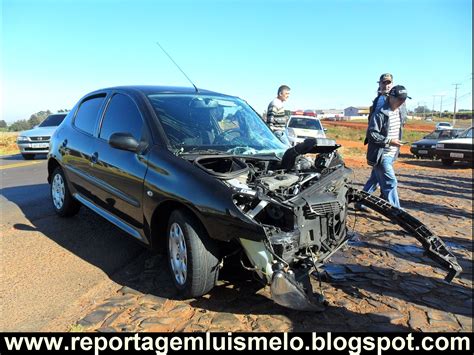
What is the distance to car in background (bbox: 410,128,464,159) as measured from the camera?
64.8 feet

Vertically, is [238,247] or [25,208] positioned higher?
[238,247]

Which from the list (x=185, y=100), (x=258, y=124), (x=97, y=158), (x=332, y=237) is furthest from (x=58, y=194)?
(x=332, y=237)

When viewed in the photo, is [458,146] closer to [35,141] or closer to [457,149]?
[457,149]

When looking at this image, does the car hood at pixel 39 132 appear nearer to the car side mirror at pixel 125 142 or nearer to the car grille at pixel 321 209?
the car side mirror at pixel 125 142

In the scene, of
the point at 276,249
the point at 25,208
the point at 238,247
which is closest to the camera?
the point at 276,249

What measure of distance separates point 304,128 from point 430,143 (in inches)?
258

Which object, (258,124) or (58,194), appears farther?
(58,194)

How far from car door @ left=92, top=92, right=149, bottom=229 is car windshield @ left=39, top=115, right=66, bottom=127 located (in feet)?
42.0

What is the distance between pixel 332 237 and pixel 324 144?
946 mm

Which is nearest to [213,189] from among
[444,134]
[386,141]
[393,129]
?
[386,141]

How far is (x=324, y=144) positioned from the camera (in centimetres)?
419

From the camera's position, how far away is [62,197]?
5.97m

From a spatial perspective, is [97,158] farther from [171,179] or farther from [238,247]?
[238,247]

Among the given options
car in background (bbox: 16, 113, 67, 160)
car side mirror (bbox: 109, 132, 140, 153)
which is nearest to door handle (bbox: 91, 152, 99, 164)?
car side mirror (bbox: 109, 132, 140, 153)
